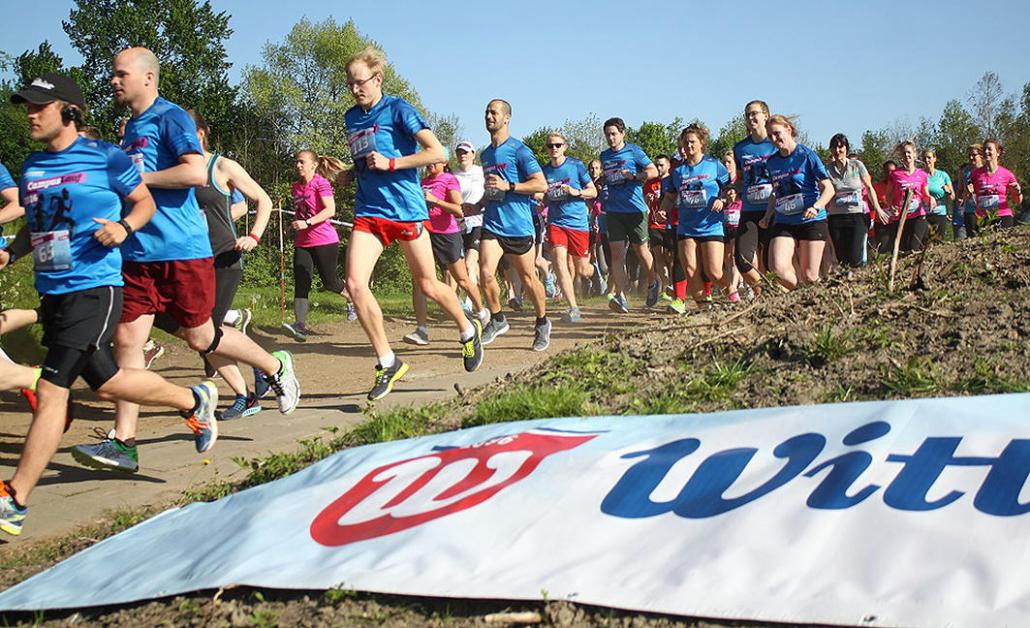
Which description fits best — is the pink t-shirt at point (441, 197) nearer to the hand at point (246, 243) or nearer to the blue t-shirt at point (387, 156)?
the blue t-shirt at point (387, 156)

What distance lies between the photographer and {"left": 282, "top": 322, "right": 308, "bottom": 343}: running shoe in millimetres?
11846

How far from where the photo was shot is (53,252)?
4.88 m

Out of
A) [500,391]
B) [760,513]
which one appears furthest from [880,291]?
[760,513]

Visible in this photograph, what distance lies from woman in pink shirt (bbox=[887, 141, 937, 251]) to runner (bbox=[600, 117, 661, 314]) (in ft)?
10.8

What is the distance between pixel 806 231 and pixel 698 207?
2064 millimetres

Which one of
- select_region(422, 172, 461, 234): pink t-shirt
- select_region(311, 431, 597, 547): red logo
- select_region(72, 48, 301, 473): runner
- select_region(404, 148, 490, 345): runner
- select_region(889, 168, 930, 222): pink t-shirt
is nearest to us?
select_region(311, 431, 597, 547): red logo

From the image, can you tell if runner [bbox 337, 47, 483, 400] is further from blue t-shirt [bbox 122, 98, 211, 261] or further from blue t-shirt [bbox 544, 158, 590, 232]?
blue t-shirt [bbox 544, 158, 590, 232]

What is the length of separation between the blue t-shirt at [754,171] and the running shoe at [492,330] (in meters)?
2.82

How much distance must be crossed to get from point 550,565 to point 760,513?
0.58 metres

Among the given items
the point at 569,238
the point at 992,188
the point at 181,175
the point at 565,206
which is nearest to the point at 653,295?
the point at 569,238

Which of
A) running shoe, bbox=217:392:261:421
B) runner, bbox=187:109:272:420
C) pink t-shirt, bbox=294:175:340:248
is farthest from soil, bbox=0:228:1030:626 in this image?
pink t-shirt, bbox=294:175:340:248

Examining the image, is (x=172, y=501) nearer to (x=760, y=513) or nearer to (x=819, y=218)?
(x=760, y=513)

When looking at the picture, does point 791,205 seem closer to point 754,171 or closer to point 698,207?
point 754,171

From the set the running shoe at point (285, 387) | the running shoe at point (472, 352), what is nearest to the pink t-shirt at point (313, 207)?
the running shoe at point (472, 352)
